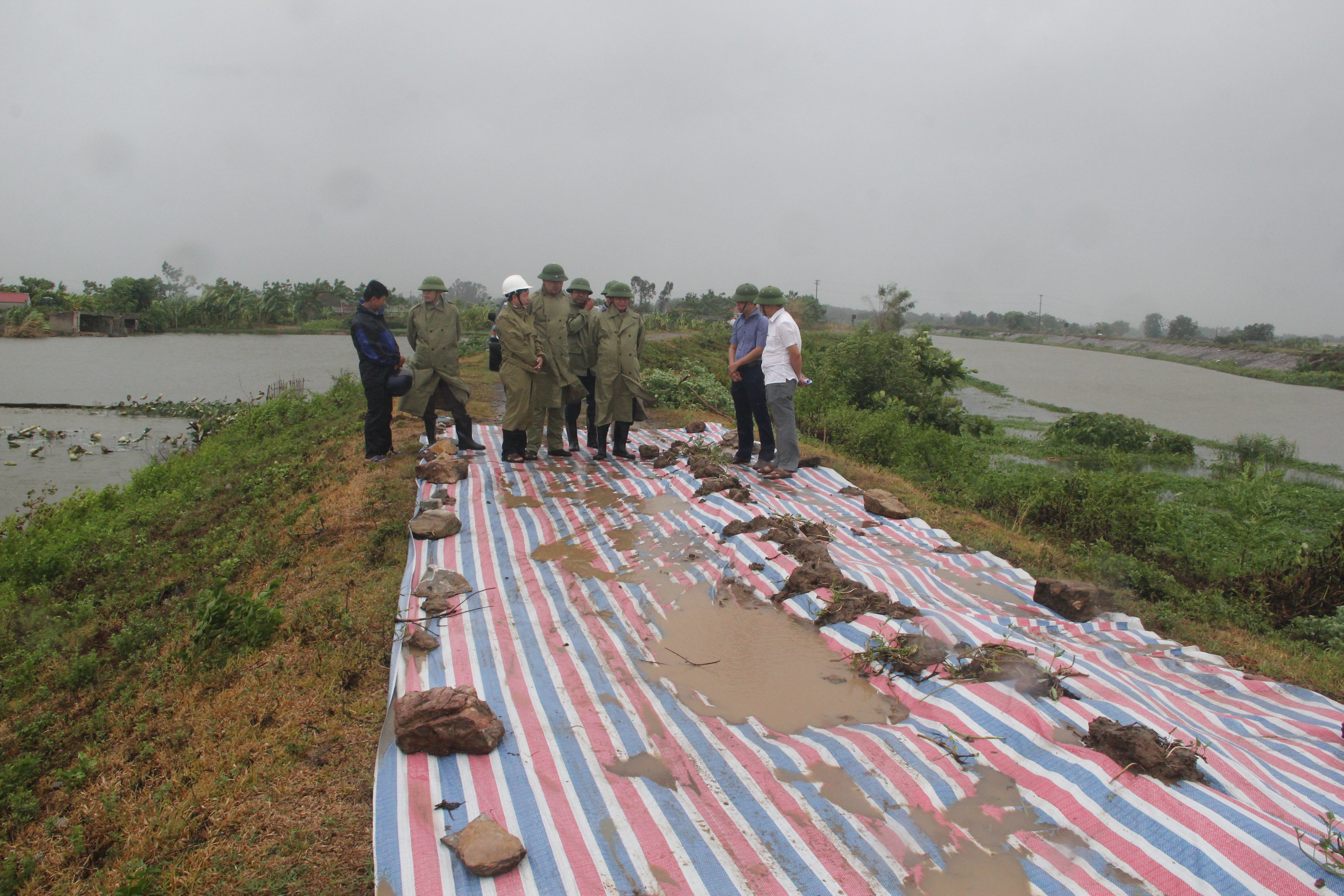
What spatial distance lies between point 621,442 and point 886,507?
8.68 ft

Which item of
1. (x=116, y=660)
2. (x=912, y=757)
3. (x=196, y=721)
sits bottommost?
(x=116, y=660)

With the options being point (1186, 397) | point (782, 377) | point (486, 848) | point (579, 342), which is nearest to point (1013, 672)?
point (486, 848)

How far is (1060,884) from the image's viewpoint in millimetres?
1999

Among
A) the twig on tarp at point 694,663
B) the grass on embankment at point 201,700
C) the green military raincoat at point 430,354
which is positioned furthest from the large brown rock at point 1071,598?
the green military raincoat at point 430,354

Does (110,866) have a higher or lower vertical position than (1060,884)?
lower

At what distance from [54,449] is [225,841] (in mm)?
14694

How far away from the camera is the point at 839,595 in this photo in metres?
3.66

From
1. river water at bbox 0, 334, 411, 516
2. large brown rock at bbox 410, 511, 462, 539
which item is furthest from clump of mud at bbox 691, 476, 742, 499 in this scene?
river water at bbox 0, 334, 411, 516

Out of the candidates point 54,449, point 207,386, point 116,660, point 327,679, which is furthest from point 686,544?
point 207,386

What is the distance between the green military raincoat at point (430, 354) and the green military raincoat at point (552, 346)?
2.37 ft

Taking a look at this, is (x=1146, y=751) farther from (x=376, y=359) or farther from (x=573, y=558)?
(x=376, y=359)

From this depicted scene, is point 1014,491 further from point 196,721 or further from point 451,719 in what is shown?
point 196,721

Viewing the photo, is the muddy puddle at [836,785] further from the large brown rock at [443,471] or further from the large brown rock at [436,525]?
the large brown rock at [443,471]

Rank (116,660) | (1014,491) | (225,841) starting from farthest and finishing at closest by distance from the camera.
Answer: (1014,491), (116,660), (225,841)
